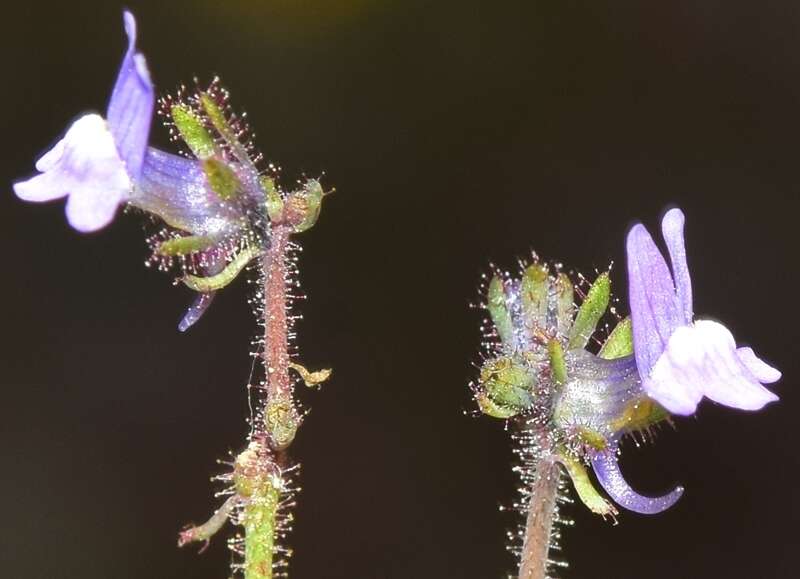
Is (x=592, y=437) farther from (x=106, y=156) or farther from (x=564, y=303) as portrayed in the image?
(x=106, y=156)

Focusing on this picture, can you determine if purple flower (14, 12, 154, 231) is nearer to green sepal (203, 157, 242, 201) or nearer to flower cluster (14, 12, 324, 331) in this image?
flower cluster (14, 12, 324, 331)

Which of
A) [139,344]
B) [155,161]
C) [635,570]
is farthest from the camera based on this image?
[139,344]

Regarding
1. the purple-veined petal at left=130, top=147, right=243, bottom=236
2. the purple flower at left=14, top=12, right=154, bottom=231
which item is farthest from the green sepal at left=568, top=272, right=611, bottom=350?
the purple flower at left=14, top=12, right=154, bottom=231

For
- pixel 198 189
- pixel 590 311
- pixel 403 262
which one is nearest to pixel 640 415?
pixel 590 311

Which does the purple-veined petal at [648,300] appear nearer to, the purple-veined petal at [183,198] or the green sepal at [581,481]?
the green sepal at [581,481]

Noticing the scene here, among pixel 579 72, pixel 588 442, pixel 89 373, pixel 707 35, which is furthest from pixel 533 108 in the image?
pixel 588 442

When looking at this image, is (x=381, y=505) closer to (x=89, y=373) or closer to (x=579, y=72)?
(x=89, y=373)

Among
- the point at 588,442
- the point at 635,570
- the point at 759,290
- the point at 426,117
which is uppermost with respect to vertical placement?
the point at 426,117
